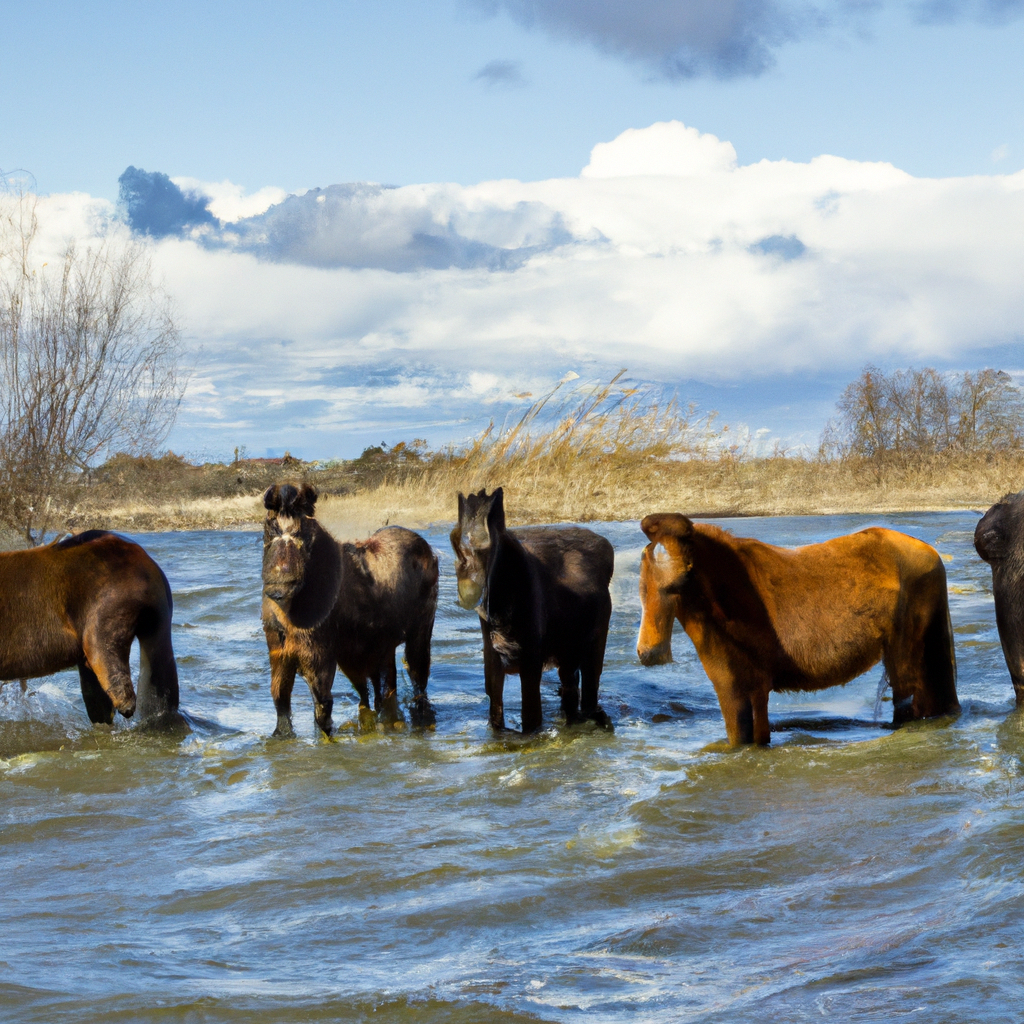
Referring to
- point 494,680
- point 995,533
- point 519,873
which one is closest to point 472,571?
point 494,680

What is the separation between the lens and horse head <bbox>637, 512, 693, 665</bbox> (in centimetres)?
539

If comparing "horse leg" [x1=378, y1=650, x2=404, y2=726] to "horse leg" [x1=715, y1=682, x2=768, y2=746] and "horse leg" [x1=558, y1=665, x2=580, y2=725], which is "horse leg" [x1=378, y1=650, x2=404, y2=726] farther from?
"horse leg" [x1=715, y1=682, x2=768, y2=746]

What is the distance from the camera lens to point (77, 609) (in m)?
6.67

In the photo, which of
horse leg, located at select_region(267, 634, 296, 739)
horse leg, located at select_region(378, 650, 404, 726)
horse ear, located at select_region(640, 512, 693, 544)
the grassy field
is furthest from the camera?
the grassy field

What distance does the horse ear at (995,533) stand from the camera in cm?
629

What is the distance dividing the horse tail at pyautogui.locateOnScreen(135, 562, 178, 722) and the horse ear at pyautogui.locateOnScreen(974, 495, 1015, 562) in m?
4.85

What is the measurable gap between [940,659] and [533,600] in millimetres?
2288

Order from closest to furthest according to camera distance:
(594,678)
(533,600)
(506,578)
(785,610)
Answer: (785,610) < (506,578) < (533,600) < (594,678)

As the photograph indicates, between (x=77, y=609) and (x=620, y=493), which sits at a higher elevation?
(x=620, y=493)

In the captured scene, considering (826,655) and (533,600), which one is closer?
(826,655)

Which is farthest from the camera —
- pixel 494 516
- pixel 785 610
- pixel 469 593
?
pixel 494 516

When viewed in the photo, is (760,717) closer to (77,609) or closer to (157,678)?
(157,678)

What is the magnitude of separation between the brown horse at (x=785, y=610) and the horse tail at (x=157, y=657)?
3.12 meters

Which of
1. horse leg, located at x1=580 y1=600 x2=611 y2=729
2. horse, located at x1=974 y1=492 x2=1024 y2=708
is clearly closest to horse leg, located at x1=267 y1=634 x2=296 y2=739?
horse leg, located at x1=580 y1=600 x2=611 y2=729
